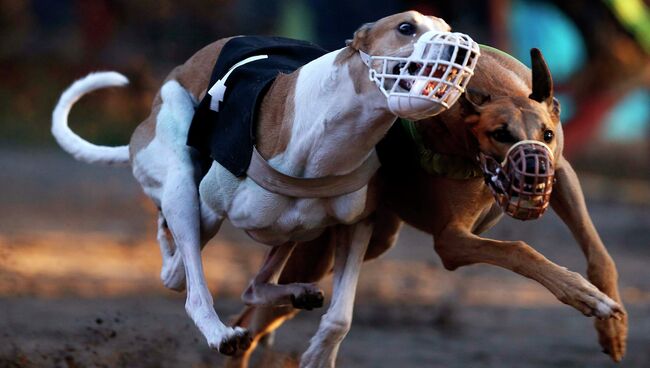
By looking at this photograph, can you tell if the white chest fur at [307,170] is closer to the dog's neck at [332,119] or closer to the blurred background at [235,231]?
the dog's neck at [332,119]

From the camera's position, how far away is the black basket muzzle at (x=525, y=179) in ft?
11.8

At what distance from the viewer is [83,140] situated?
5152mm

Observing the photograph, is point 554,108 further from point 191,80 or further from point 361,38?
point 191,80

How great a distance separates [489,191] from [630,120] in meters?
10.1

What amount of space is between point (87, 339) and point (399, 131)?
2276 millimetres

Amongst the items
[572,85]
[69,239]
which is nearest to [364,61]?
[69,239]

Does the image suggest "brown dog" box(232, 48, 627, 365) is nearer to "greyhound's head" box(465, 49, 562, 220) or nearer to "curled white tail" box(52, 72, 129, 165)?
"greyhound's head" box(465, 49, 562, 220)

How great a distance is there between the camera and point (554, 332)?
691 cm

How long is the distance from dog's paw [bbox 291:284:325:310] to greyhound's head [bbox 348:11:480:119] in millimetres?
996

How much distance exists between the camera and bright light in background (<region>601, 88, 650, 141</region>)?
1366cm

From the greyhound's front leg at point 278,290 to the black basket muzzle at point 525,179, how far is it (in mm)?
917

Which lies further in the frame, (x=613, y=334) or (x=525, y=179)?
(x=613, y=334)

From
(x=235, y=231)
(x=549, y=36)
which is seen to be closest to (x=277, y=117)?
(x=235, y=231)

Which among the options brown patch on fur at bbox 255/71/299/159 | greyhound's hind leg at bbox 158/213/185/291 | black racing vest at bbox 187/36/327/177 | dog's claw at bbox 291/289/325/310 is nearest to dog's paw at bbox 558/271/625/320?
dog's claw at bbox 291/289/325/310
